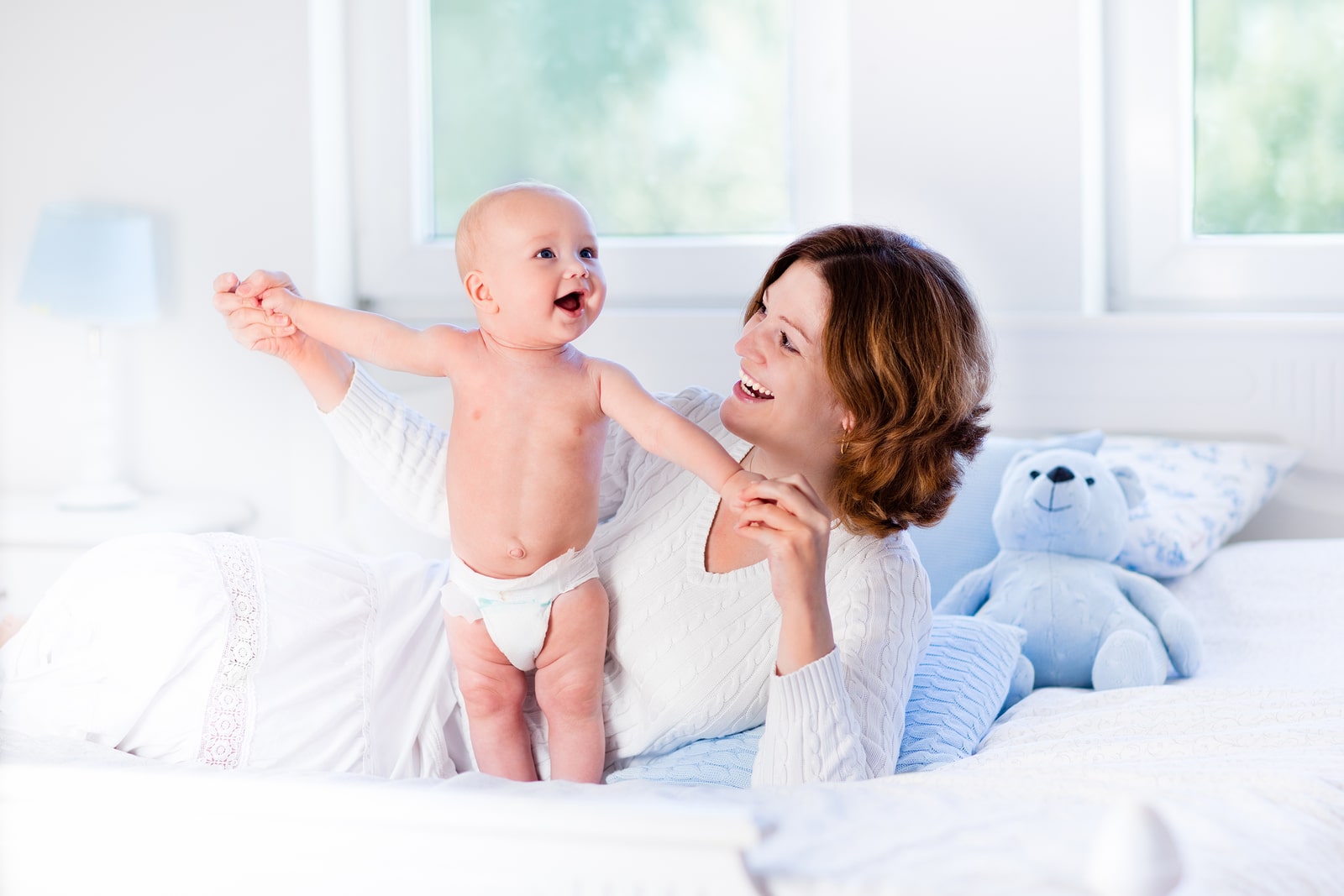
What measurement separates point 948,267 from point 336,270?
173 centimetres

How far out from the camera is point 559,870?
0.66m

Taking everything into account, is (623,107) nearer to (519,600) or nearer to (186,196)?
(186,196)

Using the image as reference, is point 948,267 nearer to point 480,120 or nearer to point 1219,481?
point 1219,481

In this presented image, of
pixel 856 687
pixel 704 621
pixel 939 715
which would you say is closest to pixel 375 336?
pixel 704 621

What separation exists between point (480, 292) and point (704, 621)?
39cm


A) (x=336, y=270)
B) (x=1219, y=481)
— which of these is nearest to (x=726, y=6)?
(x=336, y=270)

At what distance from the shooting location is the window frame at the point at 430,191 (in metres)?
2.45

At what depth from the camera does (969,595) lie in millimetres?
1731

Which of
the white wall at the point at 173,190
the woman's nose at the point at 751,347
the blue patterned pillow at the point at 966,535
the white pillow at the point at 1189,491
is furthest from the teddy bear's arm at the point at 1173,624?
the white wall at the point at 173,190

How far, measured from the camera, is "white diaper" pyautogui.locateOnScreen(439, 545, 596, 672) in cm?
117

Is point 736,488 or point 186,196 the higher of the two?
point 186,196

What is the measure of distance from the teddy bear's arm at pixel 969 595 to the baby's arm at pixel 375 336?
2.81ft

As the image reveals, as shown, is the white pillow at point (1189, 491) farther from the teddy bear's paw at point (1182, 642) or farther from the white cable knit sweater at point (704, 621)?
the white cable knit sweater at point (704, 621)

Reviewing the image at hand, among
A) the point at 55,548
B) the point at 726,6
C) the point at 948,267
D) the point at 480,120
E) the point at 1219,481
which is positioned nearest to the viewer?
the point at 948,267
